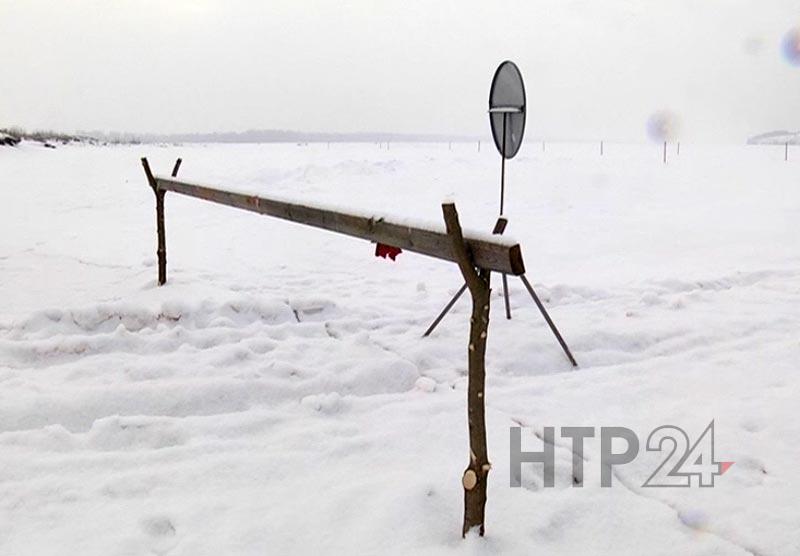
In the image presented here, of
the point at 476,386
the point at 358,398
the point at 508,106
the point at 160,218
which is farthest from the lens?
the point at 160,218

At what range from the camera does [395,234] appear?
116 inches

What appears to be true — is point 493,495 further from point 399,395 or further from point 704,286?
point 704,286

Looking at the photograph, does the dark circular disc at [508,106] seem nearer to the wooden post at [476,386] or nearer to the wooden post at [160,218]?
the wooden post at [160,218]

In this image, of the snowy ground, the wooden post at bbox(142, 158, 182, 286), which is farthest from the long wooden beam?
the wooden post at bbox(142, 158, 182, 286)

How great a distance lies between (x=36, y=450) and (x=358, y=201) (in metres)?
13.0

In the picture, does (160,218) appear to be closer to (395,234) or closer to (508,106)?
(508,106)

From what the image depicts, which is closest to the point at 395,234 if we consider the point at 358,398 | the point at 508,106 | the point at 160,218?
the point at 358,398

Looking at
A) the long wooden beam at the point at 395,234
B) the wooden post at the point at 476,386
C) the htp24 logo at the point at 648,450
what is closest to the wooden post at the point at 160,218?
the long wooden beam at the point at 395,234

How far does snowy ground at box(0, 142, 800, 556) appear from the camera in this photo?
2.70m

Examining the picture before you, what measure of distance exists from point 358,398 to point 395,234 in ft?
4.91

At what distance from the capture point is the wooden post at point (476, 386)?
2.44 metres

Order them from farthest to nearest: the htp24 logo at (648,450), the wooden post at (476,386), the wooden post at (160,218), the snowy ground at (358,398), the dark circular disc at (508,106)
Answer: the wooden post at (160,218) → the dark circular disc at (508,106) → the htp24 logo at (648,450) → the snowy ground at (358,398) → the wooden post at (476,386)

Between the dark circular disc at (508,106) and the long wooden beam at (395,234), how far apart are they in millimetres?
2663

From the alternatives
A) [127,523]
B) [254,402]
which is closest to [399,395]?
[254,402]
